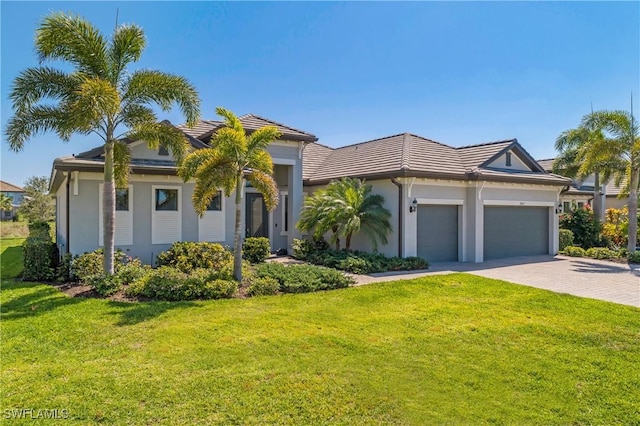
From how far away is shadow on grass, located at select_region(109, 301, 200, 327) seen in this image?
720 cm

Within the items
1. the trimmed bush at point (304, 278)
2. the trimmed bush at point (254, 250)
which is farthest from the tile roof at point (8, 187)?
the trimmed bush at point (304, 278)

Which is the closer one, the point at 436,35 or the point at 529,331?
the point at 529,331

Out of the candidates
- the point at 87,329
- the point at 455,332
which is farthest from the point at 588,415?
the point at 87,329

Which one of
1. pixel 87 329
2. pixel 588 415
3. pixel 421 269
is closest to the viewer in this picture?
pixel 588 415

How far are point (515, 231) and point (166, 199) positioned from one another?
15.2 m

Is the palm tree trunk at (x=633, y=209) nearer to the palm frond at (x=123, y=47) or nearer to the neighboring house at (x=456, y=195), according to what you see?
the neighboring house at (x=456, y=195)

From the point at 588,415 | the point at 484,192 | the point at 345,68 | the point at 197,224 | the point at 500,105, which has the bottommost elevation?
the point at 588,415

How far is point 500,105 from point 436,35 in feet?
19.6

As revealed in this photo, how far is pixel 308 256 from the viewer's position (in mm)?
14984

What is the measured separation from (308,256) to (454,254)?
6187 mm

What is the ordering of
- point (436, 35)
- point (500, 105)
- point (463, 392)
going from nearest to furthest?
point (463, 392) < point (436, 35) < point (500, 105)

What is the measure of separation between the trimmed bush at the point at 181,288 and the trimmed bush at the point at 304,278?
1.31 meters

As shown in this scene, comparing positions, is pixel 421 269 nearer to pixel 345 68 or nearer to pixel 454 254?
pixel 454 254

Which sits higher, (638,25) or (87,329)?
(638,25)
